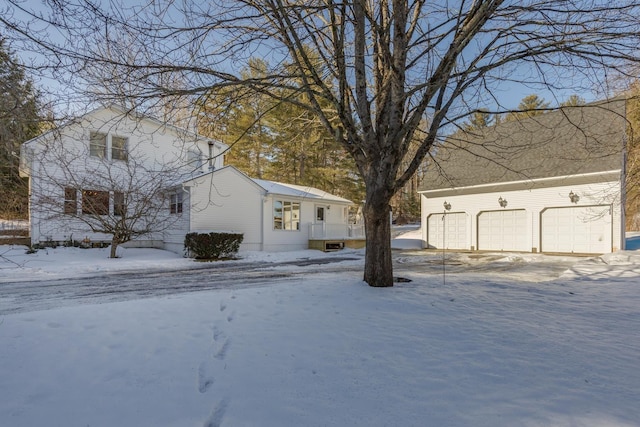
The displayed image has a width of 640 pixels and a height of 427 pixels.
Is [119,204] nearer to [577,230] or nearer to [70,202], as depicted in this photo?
[70,202]

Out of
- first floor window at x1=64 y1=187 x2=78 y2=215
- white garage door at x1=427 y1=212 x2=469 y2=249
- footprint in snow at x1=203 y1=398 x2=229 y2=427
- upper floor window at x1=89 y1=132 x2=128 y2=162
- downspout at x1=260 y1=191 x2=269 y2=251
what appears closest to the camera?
footprint in snow at x1=203 y1=398 x2=229 y2=427

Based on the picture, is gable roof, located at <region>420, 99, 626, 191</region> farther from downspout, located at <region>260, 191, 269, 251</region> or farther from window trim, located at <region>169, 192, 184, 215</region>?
window trim, located at <region>169, 192, 184, 215</region>

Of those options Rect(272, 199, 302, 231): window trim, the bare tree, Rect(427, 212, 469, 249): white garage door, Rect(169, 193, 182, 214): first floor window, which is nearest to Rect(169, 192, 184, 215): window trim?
Rect(169, 193, 182, 214): first floor window

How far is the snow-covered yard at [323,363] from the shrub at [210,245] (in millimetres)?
8201

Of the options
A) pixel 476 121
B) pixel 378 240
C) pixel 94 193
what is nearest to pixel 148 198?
pixel 94 193

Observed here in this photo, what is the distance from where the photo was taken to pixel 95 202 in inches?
542

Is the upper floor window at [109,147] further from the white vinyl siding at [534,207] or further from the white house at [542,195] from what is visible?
the white vinyl siding at [534,207]

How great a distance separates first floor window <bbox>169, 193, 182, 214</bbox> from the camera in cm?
1573

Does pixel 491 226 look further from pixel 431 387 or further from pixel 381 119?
pixel 431 387

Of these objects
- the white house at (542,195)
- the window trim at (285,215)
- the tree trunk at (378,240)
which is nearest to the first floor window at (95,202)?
the window trim at (285,215)

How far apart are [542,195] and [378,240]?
1278 centimetres

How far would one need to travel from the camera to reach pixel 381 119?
6.43 m

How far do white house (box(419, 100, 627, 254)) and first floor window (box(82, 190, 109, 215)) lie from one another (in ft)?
47.1

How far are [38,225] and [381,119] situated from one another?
1547 cm
